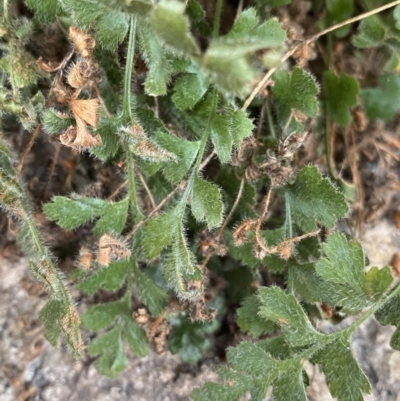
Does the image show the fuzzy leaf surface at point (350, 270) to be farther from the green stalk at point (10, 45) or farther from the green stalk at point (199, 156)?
the green stalk at point (10, 45)

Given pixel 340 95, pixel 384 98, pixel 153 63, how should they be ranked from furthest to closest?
pixel 384 98, pixel 340 95, pixel 153 63

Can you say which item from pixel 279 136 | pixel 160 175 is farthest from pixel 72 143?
pixel 279 136

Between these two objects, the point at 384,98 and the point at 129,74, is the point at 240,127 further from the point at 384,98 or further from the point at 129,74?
the point at 384,98

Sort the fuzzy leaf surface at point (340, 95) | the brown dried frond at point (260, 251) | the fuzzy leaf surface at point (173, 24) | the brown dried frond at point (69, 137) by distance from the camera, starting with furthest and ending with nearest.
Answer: the fuzzy leaf surface at point (340, 95), the brown dried frond at point (260, 251), the brown dried frond at point (69, 137), the fuzzy leaf surface at point (173, 24)

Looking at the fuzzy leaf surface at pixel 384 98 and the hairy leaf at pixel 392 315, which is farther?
the fuzzy leaf surface at pixel 384 98

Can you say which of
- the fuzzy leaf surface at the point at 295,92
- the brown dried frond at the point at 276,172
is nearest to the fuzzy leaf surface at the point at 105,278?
the brown dried frond at the point at 276,172

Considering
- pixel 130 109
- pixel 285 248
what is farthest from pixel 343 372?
pixel 130 109
